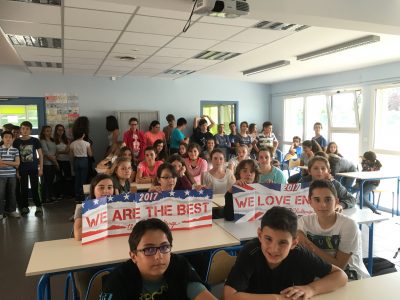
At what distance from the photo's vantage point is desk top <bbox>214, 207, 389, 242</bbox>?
2461 millimetres

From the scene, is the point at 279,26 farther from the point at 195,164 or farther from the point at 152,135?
the point at 152,135

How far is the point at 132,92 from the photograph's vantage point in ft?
26.0

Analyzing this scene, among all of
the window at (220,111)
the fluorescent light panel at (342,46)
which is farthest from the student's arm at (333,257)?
the window at (220,111)

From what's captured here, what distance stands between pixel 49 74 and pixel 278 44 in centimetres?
516

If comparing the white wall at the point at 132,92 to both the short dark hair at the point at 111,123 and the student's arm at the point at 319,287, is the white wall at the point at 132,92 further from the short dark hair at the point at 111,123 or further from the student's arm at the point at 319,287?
the student's arm at the point at 319,287

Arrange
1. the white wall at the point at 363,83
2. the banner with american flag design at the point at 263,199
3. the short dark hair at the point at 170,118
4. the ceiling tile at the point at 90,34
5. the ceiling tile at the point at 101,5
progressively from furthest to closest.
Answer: the short dark hair at the point at 170,118 → the white wall at the point at 363,83 → the ceiling tile at the point at 90,34 → the ceiling tile at the point at 101,5 → the banner with american flag design at the point at 263,199

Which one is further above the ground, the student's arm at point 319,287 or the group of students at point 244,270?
the group of students at point 244,270

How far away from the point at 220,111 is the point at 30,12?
20.0 feet

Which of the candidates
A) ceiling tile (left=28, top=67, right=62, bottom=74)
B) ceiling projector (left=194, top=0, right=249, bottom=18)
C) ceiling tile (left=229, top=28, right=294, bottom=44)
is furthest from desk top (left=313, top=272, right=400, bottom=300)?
ceiling tile (left=28, top=67, right=62, bottom=74)

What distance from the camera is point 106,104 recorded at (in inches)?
305

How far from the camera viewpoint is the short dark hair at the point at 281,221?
5.22 feet

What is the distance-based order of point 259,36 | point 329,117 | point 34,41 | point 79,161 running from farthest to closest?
1. point 329,117
2. point 79,161
3. point 34,41
4. point 259,36

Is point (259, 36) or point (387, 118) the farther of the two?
point (387, 118)

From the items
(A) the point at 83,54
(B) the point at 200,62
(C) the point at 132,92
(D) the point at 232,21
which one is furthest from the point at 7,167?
(D) the point at 232,21
